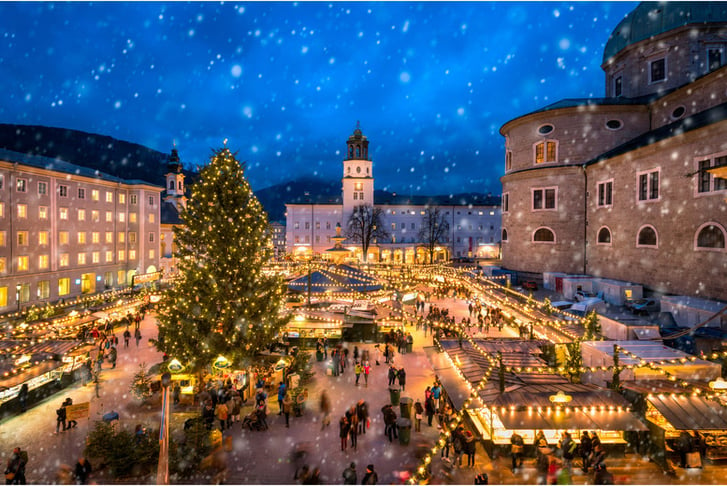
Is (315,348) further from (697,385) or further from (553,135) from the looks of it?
(553,135)

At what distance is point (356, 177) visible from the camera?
6988cm

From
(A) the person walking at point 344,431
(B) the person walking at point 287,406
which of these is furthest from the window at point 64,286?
(A) the person walking at point 344,431

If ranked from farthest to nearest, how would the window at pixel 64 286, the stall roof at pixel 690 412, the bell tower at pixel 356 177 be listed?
the bell tower at pixel 356 177, the window at pixel 64 286, the stall roof at pixel 690 412

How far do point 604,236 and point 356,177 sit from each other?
44.7 meters

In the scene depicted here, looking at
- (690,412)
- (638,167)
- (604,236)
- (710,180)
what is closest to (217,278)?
(690,412)

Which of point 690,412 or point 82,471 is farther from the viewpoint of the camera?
point 690,412

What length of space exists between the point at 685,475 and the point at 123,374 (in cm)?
2011

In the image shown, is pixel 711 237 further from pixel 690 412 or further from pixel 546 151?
pixel 546 151

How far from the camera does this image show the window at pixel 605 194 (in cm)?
3075

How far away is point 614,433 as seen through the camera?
1111 cm

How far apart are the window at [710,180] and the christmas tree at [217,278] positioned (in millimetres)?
22704

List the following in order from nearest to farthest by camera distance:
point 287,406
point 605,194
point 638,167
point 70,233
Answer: point 287,406, point 638,167, point 605,194, point 70,233

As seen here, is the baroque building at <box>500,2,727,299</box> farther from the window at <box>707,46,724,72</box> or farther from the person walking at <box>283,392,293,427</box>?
the person walking at <box>283,392,293,427</box>

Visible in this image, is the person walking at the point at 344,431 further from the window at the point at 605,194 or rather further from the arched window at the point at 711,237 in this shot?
the window at the point at 605,194
